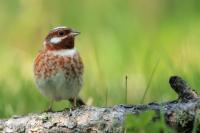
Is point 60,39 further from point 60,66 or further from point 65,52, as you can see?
point 60,66

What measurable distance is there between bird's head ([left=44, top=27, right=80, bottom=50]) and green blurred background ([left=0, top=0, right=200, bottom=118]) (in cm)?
65

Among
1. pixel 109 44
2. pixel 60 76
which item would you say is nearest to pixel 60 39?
pixel 60 76

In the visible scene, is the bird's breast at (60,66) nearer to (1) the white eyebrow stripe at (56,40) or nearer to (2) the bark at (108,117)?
(1) the white eyebrow stripe at (56,40)

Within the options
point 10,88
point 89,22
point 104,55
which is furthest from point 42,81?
point 89,22

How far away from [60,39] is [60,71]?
0.37m

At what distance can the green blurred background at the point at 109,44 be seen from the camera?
770 centimetres

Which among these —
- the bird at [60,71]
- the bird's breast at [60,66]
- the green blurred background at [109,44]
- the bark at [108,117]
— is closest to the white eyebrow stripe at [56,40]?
the bird at [60,71]

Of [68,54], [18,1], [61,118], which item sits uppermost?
[18,1]

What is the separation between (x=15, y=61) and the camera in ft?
29.9

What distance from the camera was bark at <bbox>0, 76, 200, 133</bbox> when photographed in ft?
15.7

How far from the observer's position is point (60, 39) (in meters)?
6.52

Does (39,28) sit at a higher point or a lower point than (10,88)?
higher

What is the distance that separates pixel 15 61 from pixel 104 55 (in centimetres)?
120

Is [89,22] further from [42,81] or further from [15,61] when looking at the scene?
[42,81]
